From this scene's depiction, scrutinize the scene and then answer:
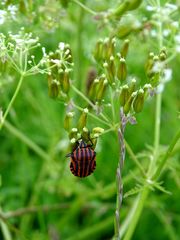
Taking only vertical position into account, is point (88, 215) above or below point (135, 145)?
below

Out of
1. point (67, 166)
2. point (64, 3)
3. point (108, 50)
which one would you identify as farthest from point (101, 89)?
point (67, 166)

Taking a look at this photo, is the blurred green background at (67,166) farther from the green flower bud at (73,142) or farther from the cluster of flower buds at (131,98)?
the cluster of flower buds at (131,98)

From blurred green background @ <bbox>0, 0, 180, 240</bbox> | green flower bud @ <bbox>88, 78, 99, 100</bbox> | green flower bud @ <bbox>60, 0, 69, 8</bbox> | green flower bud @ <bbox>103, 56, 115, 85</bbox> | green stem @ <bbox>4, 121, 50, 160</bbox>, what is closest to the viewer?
green flower bud @ <bbox>103, 56, 115, 85</bbox>

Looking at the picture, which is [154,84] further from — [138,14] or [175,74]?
[175,74]

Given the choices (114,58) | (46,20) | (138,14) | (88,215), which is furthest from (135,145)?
(114,58)

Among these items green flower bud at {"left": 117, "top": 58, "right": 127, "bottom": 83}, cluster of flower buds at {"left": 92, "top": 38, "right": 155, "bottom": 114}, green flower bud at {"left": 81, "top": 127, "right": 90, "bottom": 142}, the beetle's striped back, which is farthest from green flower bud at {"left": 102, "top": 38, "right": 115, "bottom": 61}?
the beetle's striped back

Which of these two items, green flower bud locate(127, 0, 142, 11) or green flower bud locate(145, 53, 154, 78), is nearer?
green flower bud locate(145, 53, 154, 78)

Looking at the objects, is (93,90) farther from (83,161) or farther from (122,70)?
(83,161)

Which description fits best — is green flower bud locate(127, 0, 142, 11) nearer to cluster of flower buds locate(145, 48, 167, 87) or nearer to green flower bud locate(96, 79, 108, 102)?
cluster of flower buds locate(145, 48, 167, 87)
